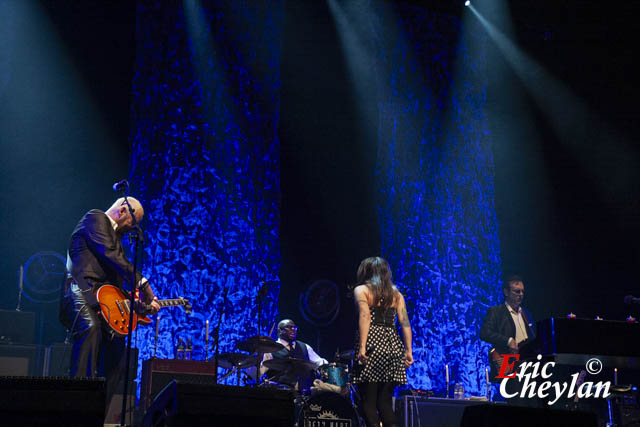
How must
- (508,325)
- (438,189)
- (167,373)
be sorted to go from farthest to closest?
(438,189)
(508,325)
(167,373)

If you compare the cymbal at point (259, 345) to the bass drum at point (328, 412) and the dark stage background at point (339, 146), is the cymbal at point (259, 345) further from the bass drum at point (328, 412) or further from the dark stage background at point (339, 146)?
the dark stage background at point (339, 146)

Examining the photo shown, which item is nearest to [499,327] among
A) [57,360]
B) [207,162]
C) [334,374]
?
[334,374]

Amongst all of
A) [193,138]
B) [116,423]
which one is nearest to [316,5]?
[193,138]

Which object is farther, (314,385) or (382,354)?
(314,385)

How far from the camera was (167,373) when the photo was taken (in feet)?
18.9

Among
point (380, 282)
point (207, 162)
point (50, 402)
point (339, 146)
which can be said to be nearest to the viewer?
point (50, 402)

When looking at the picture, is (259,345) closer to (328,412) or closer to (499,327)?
(328,412)

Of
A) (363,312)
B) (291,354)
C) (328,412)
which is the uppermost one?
(363,312)

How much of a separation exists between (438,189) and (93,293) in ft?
19.0

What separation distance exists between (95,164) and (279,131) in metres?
2.46

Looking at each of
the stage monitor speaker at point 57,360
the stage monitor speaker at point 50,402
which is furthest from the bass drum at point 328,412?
the stage monitor speaker at point 50,402

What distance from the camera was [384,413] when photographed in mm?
4824

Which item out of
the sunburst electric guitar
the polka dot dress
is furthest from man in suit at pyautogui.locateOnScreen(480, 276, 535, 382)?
the sunburst electric guitar

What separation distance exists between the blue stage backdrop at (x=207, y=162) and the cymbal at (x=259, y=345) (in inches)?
54.6
